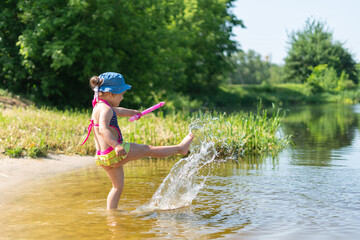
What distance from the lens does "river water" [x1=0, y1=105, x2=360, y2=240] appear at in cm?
506

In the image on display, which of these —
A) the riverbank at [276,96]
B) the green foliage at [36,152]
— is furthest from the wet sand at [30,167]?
→ the riverbank at [276,96]

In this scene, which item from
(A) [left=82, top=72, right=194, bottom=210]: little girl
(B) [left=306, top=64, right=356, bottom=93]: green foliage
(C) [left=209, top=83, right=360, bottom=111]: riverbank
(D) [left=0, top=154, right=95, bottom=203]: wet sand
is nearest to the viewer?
(A) [left=82, top=72, right=194, bottom=210]: little girl

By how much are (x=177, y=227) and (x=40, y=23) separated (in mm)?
15117

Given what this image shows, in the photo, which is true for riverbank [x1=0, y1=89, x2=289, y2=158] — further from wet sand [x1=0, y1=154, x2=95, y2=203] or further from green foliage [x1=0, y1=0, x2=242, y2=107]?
green foliage [x1=0, y1=0, x2=242, y2=107]

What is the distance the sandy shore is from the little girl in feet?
7.29

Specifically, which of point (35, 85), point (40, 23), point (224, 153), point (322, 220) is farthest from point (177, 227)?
point (35, 85)

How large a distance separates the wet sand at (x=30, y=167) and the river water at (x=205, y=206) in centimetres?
27

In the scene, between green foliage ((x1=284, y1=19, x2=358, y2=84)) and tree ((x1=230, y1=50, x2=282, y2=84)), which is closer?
green foliage ((x1=284, y1=19, x2=358, y2=84))

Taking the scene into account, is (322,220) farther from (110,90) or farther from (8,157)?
(8,157)

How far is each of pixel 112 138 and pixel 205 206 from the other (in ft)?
6.00

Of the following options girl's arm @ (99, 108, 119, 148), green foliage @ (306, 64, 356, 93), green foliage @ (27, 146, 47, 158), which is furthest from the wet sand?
green foliage @ (306, 64, 356, 93)

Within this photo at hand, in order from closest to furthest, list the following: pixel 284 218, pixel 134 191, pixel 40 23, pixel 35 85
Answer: pixel 284 218 < pixel 134 191 < pixel 40 23 < pixel 35 85

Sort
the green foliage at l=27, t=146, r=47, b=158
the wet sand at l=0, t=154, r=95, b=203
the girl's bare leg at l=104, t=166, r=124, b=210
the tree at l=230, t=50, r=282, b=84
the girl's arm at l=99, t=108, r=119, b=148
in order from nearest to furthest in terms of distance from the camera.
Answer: the girl's arm at l=99, t=108, r=119, b=148
the girl's bare leg at l=104, t=166, r=124, b=210
the wet sand at l=0, t=154, r=95, b=203
the green foliage at l=27, t=146, r=47, b=158
the tree at l=230, t=50, r=282, b=84

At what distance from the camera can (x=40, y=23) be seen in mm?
18375
